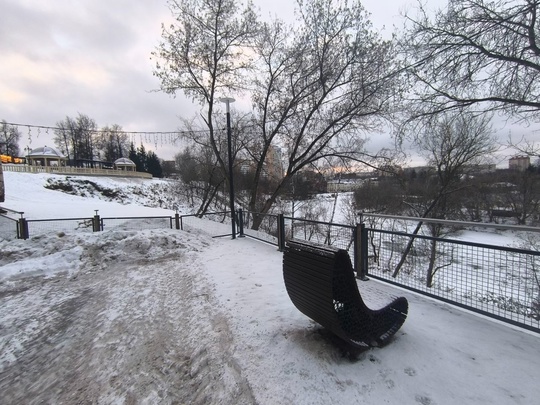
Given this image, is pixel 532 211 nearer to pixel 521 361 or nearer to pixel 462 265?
pixel 462 265

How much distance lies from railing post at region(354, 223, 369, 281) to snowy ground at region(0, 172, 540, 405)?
0.35 metres

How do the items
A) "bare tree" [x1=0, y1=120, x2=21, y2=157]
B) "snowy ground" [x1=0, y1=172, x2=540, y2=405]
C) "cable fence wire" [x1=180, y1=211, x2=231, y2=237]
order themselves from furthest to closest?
1. "bare tree" [x1=0, y1=120, x2=21, y2=157]
2. "cable fence wire" [x1=180, y1=211, x2=231, y2=237]
3. "snowy ground" [x1=0, y1=172, x2=540, y2=405]

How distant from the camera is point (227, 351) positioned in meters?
2.73

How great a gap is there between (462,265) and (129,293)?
5065 mm

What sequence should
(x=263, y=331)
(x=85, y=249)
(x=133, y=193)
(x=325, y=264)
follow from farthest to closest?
(x=133, y=193)
(x=85, y=249)
(x=263, y=331)
(x=325, y=264)

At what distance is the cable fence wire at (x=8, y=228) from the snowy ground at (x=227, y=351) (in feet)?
23.6

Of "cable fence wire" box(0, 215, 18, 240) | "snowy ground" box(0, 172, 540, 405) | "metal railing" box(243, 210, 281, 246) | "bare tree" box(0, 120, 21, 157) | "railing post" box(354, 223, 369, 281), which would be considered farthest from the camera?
"bare tree" box(0, 120, 21, 157)

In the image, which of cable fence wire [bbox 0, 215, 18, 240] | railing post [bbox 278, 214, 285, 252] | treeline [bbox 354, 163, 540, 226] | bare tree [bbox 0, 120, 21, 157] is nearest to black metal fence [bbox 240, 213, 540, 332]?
railing post [bbox 278, 214, 285, 252]

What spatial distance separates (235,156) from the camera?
19.0 meters

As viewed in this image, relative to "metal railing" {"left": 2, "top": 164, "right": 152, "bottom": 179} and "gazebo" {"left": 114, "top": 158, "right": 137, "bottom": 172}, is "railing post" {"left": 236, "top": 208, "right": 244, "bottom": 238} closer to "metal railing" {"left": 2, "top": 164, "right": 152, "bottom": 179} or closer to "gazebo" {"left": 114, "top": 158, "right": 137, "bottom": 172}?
"metal railing" {"left": 2, "top": 164, "right": 152, "bottom": 179}

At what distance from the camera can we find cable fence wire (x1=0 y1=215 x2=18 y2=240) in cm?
1022

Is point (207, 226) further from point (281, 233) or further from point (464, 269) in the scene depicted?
point (464, 269)

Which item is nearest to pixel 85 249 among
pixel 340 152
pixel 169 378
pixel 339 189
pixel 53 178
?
pixel 169 378

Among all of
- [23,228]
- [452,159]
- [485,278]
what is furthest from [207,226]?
[452,159]
